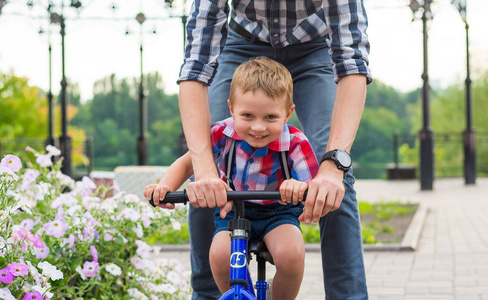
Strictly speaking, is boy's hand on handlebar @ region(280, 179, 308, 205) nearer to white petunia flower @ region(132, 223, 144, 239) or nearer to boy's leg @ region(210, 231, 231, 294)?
boy's leg @ region(210, 231, 231, 294)

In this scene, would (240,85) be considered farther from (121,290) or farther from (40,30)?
(40,30)

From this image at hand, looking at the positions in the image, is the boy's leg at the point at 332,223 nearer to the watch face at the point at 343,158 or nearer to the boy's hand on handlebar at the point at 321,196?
the watch face at the point at 343,158

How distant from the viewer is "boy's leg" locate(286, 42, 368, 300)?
2.36 meters

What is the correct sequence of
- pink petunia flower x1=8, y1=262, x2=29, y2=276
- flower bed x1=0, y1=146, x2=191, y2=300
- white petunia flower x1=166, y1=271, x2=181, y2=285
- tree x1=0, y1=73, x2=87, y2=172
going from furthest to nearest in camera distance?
tree x1=0, y1=73, x2=87, y2=172 → white petunia flower x1=166, y1=271, x2=181, y2=285 → flower bed x1=0, y1=146, x2=191, y2=300 → pink petunia flower x1=8, y1=262, x2=29, y2=276

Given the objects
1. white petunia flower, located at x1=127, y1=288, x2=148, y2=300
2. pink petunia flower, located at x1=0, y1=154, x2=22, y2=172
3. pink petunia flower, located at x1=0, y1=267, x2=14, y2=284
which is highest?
pink petunia flower, located at x1=0, y1=154, x2=22, y2=172

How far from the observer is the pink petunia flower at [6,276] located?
7.88 ft

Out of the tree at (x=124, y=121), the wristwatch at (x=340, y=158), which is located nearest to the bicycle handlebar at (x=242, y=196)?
the wristwatch at (x=340, y=158)

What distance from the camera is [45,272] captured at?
2.56 m

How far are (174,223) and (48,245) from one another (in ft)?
2.59

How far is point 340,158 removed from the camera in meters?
2.01

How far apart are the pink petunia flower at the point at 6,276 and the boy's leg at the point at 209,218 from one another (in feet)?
2.50

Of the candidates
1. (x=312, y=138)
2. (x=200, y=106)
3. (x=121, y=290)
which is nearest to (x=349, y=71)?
(x=312, y=138)

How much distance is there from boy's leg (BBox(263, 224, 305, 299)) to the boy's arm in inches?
14.4

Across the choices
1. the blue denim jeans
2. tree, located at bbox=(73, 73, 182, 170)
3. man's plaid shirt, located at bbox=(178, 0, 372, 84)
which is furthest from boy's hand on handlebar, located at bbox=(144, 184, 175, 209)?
tree, located at bbox=(73, 73, 182, 170)
